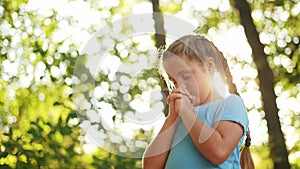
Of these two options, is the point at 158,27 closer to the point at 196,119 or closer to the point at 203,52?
the point at 203,52

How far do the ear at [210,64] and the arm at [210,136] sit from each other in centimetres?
17

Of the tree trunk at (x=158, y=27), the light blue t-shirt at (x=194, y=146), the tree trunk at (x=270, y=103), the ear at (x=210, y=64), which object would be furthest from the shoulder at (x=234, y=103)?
the tree trunk at (x=270, y=103)

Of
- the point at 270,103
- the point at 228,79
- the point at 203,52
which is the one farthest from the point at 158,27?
the point at 203,52

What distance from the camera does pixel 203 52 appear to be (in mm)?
2129

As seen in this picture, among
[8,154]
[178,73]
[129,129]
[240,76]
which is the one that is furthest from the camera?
[240,76]

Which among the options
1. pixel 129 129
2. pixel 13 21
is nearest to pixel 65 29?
pixel 13 21

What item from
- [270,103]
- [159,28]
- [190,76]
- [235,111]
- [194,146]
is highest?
[190,76]

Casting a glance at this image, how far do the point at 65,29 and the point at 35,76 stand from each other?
1.35 meters

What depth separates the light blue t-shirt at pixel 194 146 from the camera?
201cm

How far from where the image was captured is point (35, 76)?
709cm

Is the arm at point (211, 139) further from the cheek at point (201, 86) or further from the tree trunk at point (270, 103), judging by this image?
the tree trunk at point (270, 103)

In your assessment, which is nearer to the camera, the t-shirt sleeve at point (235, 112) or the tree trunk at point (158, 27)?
the t-shirt sleeve at point (235, 112)

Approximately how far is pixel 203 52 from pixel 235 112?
233 mm

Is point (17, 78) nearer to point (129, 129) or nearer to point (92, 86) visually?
point (92, 86)
